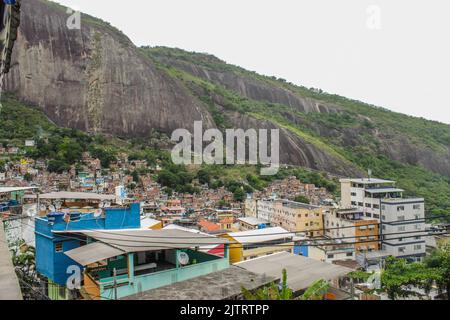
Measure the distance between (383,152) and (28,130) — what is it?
166 ft

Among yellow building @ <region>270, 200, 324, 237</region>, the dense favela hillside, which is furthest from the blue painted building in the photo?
the dense favela hillside

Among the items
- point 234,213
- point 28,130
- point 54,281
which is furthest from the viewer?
point 28,130

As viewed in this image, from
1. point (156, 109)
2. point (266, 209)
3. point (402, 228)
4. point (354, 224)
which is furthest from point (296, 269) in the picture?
point (156, 109)

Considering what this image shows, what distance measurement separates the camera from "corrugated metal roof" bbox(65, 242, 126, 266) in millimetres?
6589

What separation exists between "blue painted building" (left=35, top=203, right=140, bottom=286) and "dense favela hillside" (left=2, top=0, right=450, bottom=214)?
1217 inches

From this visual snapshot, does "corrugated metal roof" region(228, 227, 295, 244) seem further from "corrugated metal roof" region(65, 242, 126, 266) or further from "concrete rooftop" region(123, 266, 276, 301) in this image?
"corrugated metal roof" region(65, 242, 126, 266)

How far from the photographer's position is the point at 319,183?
1698 inches

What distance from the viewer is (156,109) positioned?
49344mm

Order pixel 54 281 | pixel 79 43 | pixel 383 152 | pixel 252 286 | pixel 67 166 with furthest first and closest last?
pixel 383 152 → pixel 79 43 → pixel 67 166 → pixel 54 281 → pixel 252 286

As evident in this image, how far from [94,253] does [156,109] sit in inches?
1714
